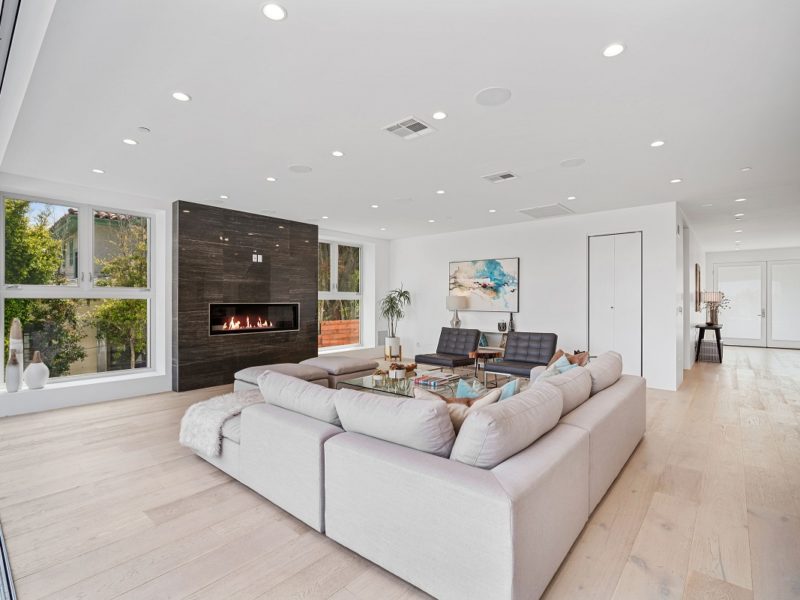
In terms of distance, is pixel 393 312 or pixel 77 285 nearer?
pixel 77 285

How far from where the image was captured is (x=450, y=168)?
13.8ft

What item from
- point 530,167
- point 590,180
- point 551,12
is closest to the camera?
point 551,12

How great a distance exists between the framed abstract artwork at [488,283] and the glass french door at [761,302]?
26.6 ft

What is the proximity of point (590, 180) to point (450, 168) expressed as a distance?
65.9 inches

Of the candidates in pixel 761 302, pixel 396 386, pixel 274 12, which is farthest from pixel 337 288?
pixel 761 302

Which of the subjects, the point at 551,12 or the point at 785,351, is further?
the point at 785,351

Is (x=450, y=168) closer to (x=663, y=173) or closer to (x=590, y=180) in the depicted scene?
(x=590, y=180)

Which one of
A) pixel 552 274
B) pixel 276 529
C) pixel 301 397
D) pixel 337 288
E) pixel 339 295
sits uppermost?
pixel 552 274

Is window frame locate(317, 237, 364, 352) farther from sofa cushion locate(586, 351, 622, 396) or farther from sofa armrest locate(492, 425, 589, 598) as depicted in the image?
sofa armrest locate(492, 425, 589, 598)

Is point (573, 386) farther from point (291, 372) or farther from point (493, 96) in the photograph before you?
point (291, 372)

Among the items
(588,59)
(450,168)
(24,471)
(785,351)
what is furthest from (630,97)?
(785,351)

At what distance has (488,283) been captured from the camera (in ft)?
24.8

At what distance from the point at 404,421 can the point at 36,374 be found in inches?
191

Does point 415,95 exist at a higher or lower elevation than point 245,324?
higher
